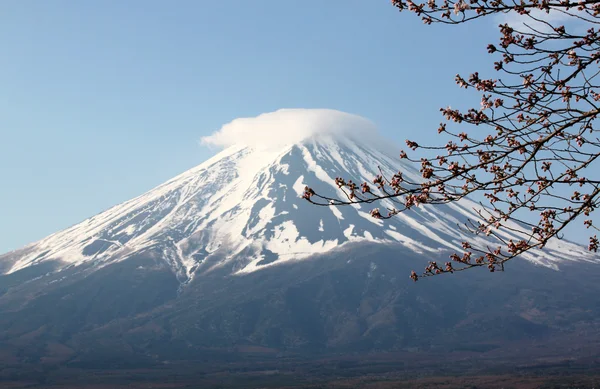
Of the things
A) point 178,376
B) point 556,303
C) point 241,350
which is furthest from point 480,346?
point 178,376

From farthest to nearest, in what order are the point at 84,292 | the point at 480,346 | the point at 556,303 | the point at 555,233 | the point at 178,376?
the point at 84,292, the point at 556,303, the point at 480,346, the point at 178,376, the point at 555,233

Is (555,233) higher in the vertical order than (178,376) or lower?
higher

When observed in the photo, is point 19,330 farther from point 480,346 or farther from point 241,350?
point 480,346

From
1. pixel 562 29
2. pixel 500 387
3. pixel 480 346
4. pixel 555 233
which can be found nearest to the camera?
pixel 562 29

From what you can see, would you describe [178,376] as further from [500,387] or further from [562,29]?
[562,29]

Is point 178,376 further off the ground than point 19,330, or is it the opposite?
point 19,330

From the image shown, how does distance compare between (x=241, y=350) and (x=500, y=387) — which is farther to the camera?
(x=241, y=350)

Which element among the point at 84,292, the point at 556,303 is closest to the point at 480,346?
the point at 556,303

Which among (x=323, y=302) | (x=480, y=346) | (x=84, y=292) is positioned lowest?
(x=480, y=346)

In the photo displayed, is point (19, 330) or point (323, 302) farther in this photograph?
point (323, 302)
